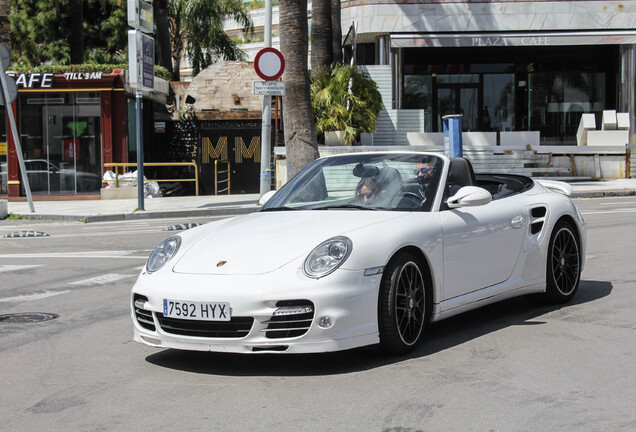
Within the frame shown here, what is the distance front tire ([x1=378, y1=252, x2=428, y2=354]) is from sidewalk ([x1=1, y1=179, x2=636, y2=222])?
1354 cm

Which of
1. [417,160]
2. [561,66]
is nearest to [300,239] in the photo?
[417,160]

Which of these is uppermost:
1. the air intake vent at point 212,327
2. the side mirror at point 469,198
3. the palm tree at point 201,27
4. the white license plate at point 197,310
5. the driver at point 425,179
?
the palm tree at point 201,27

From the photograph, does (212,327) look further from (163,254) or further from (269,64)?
(269,64)

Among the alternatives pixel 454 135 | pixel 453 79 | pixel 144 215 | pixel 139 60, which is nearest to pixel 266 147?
pixel 144 215

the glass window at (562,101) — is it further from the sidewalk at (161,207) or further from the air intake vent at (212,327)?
the air intake vent at (212,327)

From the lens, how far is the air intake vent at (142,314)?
5262 millimetres

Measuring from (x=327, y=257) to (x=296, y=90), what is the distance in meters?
13.9

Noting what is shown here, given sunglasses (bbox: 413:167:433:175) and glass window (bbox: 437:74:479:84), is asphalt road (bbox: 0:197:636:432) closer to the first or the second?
sunglasses (bbox: 413:167:433:175)

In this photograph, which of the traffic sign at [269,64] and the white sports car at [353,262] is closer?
the white sports car at [353,262]

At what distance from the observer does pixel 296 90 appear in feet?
61.1

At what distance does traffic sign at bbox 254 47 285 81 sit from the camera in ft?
59.5

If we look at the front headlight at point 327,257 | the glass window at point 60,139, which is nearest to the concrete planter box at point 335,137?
the glass window at point 60,139

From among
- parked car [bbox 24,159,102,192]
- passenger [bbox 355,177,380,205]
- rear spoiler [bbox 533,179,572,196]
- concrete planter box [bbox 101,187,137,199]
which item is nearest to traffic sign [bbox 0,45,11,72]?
concrete planter box [bbox 101,187,137,199]

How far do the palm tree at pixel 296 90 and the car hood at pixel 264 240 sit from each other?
42.1 ft
